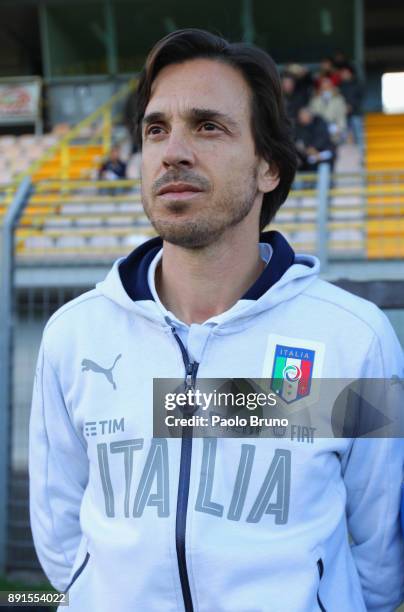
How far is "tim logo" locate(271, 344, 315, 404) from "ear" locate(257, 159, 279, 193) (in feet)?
1.61

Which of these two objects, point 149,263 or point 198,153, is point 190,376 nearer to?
point 149,263

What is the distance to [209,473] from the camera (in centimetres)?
183

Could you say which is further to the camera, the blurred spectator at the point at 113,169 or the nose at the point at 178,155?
the blurred spectator at the point at 113,169

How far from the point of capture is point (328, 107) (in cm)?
1048

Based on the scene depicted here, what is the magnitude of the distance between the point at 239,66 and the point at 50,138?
12436mm

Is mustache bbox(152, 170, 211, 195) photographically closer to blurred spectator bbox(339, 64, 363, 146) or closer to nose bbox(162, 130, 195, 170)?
nose bbox(162, 130, 195, 170)

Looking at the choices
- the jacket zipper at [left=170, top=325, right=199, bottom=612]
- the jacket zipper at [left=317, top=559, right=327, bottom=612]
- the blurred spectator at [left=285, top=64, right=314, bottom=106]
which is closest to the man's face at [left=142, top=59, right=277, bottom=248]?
the jacket zipper at [left=170, top=325, right=199, bottom=612]

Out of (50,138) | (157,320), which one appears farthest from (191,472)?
(50,138)

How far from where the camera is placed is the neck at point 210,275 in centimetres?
203

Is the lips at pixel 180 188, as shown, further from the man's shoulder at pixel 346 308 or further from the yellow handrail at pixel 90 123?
the yellow handrail at pixel 90 123

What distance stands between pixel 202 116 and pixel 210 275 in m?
0.40

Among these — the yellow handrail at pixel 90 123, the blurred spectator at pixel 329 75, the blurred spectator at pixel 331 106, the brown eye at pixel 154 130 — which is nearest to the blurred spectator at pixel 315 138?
the blurred spectator at pixel 331 106

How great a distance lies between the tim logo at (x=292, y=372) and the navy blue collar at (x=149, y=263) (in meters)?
0.17

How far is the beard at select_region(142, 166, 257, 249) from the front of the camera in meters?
1.92
